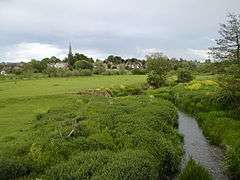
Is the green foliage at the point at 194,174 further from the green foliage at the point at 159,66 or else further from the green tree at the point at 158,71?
the green foliage at the point at 159,66

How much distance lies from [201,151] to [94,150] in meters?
11.8

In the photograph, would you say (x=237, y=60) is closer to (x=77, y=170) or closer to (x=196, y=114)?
(x=196, y=114)

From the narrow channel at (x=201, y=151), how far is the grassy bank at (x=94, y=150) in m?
1.53

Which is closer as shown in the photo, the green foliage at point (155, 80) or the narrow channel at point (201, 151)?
the narrow channel at point (201, 151)

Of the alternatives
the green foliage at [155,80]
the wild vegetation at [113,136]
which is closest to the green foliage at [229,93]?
the wild vegetation at [113,136]

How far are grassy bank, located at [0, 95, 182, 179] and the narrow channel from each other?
1.53 metres

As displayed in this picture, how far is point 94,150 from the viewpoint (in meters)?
24.1

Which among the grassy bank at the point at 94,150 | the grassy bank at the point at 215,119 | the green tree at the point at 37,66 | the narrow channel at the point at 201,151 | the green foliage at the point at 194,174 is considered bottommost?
the green tree at the point at 37,66

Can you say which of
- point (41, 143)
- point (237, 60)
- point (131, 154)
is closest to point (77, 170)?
point (131, 154)

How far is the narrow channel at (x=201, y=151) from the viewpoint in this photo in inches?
1070

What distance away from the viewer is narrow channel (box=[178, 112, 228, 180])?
2719cm

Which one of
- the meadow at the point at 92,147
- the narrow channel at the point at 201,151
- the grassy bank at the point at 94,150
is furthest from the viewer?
the narrow channel at the point at 201,151

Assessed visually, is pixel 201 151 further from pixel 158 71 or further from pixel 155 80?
pixel 158 71

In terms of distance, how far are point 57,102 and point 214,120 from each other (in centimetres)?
2162
